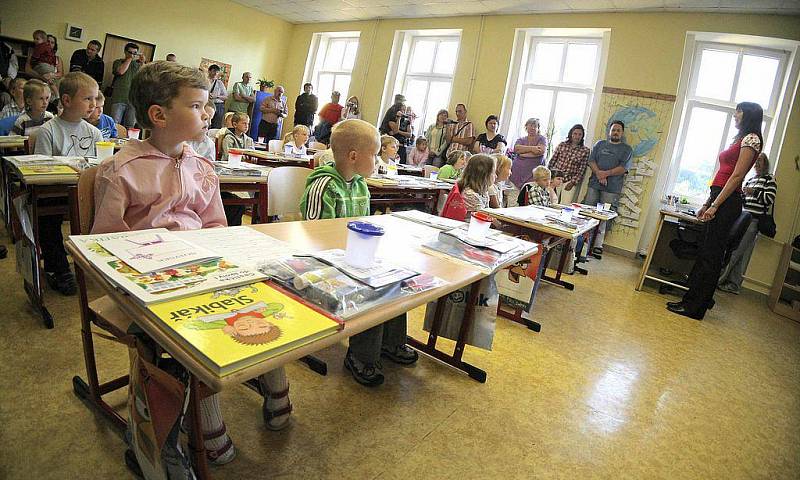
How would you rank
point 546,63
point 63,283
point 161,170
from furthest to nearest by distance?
point 546,63, point 63,283, point 161,170

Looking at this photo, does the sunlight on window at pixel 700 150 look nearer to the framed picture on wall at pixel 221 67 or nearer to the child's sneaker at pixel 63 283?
the child's sneaker at pixel 63 283

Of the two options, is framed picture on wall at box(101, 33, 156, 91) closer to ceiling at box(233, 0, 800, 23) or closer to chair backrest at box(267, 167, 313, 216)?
ceiling at box(233, 0, 800, 23)

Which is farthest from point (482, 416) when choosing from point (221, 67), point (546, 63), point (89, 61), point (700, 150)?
point (221, 67)

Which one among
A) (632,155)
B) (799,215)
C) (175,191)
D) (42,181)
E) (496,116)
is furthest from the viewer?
(496,116)

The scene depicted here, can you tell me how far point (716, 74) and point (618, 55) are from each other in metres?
1.23

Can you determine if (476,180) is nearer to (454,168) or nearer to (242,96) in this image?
(454,168)

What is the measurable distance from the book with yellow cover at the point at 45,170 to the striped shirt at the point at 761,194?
5.79 metres

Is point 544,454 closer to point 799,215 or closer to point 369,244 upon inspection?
point 369,244

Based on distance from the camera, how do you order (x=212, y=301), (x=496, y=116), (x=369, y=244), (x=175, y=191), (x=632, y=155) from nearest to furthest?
(x=212, y=301)
(x=369, y=244)
(x=175, y=191)
(x=632, y=155)
(x=496, y=116)

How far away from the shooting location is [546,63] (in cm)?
697

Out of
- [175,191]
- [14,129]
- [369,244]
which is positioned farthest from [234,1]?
[369,244]

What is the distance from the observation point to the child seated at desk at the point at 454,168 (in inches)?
195

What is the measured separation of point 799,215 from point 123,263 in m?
6.32

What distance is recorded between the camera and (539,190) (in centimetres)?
393
